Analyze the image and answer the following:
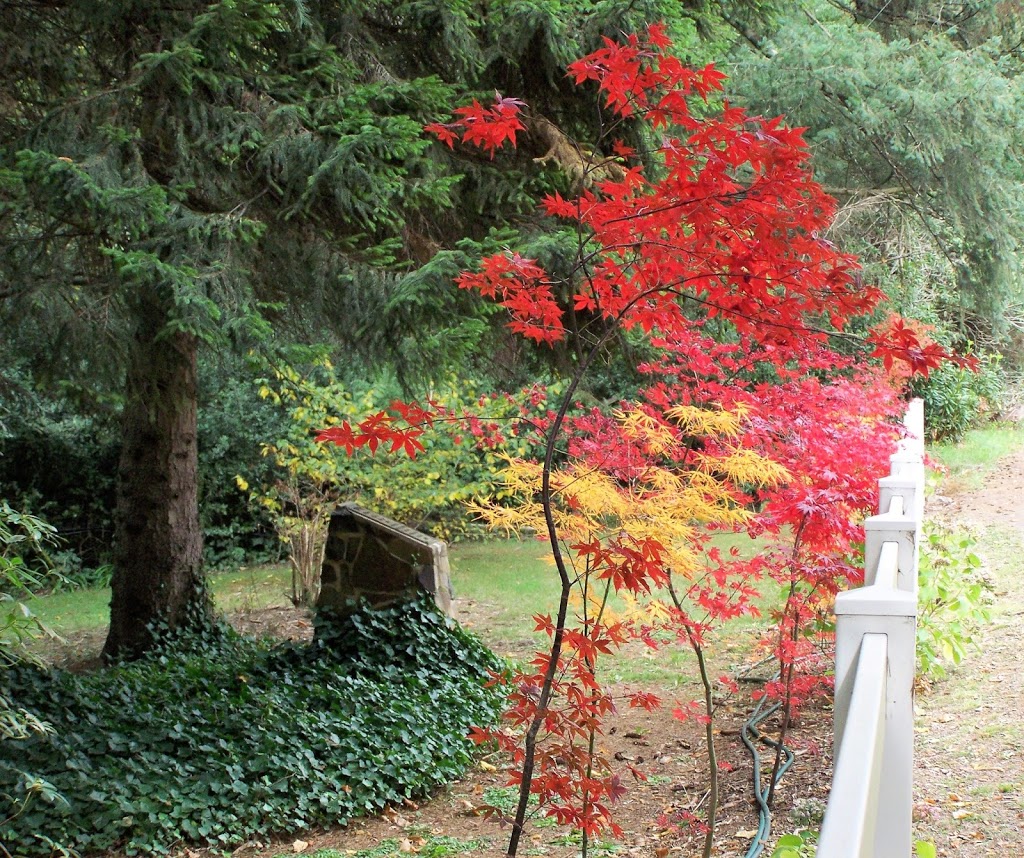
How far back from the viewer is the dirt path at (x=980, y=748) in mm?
3340

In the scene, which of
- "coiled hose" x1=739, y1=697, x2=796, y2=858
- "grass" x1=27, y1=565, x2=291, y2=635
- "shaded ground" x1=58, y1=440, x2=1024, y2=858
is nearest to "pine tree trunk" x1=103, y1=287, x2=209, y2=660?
"grass" x1=27, y1=565, x2=291, y2=635

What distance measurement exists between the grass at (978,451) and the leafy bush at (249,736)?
23.2ft

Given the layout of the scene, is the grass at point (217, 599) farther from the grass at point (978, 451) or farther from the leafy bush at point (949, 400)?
the leafy bush at point (949, 400)

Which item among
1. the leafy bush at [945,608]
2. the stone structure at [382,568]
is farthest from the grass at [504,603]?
the leafy bush at [945,608]

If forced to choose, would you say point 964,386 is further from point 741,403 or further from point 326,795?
point 326,795

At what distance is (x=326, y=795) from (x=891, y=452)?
136 inches

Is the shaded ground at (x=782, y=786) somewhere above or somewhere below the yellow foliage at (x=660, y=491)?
below

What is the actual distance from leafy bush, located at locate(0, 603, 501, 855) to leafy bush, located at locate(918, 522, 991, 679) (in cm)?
246

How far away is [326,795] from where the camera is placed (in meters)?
4.59

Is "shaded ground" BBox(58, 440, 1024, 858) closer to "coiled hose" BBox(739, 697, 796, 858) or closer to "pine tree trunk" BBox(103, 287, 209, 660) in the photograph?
"coiled hose" BBox(739, 697, 796, 858)

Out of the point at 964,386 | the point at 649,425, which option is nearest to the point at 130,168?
the point at 649,425

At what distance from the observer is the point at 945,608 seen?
5.12 meters

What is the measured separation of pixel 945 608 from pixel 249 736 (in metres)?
3.64

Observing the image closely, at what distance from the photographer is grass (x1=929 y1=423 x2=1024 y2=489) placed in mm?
11211
